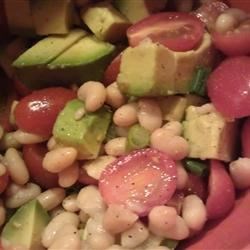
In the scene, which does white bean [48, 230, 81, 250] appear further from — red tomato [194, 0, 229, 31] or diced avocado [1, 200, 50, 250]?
red tomato [194, 0, 229, 31]

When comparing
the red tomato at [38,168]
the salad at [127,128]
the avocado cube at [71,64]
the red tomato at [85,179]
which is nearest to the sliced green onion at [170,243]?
the salad at [127,128]

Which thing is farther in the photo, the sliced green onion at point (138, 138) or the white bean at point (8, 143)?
the white bean at point (8, 143)

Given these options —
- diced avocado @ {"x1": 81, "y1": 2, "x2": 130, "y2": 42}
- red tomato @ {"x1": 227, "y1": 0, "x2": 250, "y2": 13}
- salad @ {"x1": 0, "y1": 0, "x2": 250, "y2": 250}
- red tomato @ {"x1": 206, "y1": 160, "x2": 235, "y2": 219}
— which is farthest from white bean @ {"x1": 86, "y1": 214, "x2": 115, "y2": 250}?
red tomato @ {"x1": 227, "y1": 0, "x2": 250, "y2": 13}

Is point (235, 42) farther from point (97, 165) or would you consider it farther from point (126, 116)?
point (97, 165)

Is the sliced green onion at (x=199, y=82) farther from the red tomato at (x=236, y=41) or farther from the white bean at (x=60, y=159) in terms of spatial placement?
the white bean at (x=60, y=159)

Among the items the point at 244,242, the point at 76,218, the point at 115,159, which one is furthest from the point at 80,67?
the point at 244,242

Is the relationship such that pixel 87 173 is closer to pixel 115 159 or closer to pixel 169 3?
pixel 115 159
